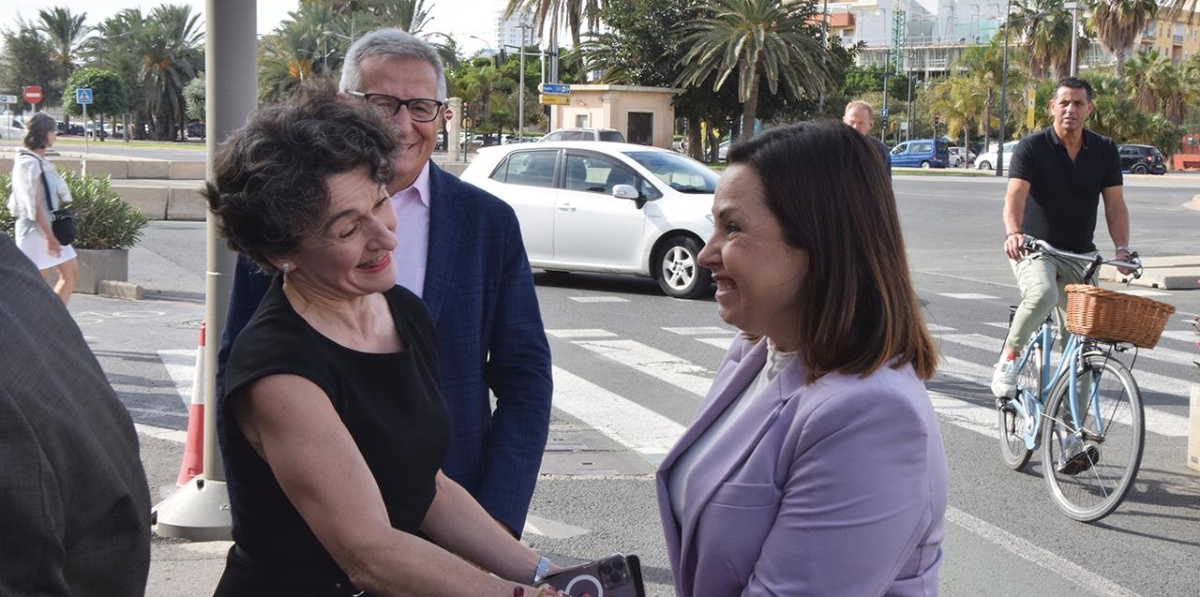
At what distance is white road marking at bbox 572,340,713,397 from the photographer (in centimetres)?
892

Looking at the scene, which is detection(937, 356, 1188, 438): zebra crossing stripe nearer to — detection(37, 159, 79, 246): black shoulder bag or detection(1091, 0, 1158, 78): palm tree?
detection(37, 159, 79, 246): black shoulder bag

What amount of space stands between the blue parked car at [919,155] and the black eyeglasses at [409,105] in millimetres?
62349

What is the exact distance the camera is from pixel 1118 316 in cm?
554

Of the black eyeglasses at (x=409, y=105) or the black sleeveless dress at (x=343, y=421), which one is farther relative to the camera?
the black eyeglasses at (x=409, y=105)

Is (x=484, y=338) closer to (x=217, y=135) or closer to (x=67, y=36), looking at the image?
(x=217, y=135)

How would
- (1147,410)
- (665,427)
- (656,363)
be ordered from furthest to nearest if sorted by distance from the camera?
1. (656,363)
2. (1147,410)
3. (665,427)

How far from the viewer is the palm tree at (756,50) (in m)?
54.3

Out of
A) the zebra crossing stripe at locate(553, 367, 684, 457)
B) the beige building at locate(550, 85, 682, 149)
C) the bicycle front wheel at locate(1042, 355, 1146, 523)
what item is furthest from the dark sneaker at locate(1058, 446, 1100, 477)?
the beige building at locate(550, 85, 682, 149)

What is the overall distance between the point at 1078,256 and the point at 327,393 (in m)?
5.11

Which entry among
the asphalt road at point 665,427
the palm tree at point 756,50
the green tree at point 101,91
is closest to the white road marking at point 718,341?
the asphalt road at point 665,427

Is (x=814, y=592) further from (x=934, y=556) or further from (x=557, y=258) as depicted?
(x=557, y=258)

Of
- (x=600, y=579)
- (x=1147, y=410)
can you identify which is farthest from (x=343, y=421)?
(x=1147, y=410)

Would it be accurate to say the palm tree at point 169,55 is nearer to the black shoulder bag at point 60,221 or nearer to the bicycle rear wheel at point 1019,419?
the black shoulder bag at point 60,221

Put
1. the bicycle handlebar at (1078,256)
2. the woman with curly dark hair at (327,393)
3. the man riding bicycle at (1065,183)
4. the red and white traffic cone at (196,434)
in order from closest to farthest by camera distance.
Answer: the woman with curly dark hair at (327,393)
the red and white traffic cone at (196,434)
the bicycle handlebar at (1078,256)
the man riding bicycle at (1065,183)
